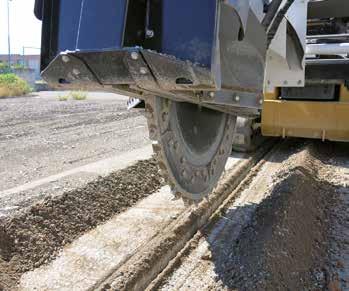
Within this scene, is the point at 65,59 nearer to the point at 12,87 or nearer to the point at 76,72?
the point at 76,72

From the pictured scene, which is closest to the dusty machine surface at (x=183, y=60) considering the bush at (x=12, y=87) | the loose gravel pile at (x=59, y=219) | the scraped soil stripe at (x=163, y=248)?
the scraped soil stripe at (x=163, y=248)

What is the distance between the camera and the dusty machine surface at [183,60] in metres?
2.80

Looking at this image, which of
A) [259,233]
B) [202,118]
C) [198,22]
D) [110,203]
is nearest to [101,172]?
[110,203]

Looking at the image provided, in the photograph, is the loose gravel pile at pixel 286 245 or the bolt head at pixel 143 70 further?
the loose gravel pile at pixel 286 245

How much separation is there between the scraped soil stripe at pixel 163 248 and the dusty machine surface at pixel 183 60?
44 centimetres

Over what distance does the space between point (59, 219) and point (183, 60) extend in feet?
7.32

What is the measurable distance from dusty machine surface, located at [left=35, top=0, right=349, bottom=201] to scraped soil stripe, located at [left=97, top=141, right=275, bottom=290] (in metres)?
0.44

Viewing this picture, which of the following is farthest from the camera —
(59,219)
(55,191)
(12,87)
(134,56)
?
(12,87)

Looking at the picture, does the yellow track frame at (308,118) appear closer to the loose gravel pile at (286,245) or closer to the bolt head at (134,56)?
the loose gravel pile at (286,245)

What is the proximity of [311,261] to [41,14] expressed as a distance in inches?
Result: 106

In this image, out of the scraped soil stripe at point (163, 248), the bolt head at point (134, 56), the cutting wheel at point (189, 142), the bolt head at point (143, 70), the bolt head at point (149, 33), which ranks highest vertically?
the bolt head at point (149, 33)

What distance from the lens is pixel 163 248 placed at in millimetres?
3963

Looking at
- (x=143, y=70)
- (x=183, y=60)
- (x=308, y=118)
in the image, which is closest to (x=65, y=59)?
(x=143, y=70)

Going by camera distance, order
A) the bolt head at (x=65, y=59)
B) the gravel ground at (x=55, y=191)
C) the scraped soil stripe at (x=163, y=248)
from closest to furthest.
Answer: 1. the bolt head at (x=65, y=59)
2. the scraped soil stripe at (x=163, y=248)
3. the gravel ground at (x=55, y=191)
